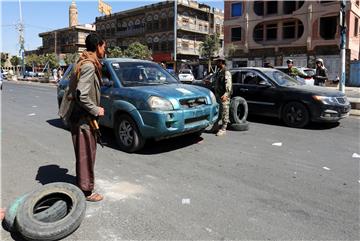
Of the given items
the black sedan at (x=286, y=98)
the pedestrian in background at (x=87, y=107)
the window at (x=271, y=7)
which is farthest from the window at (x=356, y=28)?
the pedestrian in background at (x=87, y=107)

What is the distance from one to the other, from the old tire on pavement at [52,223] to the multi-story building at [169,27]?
4856cm

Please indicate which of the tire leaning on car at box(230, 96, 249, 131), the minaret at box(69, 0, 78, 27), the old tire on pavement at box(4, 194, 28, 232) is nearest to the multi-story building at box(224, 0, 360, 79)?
the tire leaning on car at box(230, 96, 249, 131)

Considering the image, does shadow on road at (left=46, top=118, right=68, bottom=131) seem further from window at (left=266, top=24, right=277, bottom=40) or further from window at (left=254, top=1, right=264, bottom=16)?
window at (left=254, top=1, right=264, bottom=16)

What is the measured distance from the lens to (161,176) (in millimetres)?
4977

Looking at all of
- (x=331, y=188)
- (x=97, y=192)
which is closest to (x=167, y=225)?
(x=97, y=192)

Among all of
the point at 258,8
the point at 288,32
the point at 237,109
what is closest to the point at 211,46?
the point at 258,8

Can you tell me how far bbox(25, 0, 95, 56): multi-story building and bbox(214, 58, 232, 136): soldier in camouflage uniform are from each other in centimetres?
6956

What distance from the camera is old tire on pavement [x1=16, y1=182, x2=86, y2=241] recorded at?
124 inches

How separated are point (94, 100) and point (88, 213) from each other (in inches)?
47.8

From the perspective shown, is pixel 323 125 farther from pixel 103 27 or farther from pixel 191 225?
pixel 103 27

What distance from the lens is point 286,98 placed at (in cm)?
888

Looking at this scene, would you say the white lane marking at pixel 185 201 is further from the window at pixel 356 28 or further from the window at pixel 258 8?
the window at pixel 258 8

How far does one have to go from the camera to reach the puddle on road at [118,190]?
4.25m

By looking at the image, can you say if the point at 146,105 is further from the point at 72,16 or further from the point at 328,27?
the point at 72,16
